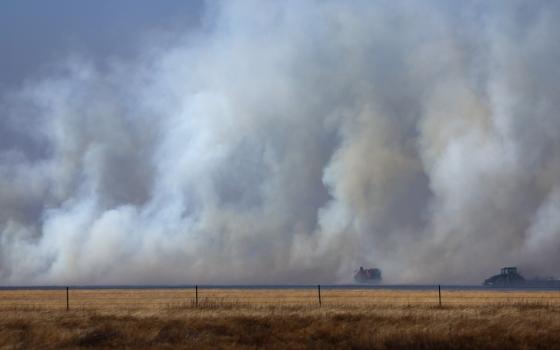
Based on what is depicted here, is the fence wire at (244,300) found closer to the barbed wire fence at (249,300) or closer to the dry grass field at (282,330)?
the barbed wire fence at (249,300)

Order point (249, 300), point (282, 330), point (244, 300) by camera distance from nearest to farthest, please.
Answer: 1. point (282, 330)
2. point (244, 300)
3. point (249, 300)

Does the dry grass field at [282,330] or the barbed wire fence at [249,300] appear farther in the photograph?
the barbed wire fence at [249,300]

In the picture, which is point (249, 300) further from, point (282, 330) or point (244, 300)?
point (282, 330)

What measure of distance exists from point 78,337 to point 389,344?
1847 cm

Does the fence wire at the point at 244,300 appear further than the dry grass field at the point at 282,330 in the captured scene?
Yes

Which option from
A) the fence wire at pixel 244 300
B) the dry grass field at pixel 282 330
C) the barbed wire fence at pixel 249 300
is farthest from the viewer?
the fence wire at pixel 244 300

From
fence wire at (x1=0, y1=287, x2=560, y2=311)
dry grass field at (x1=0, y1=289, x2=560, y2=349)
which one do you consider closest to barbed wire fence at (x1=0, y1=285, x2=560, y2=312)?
fence wire at (x1=0, y1=287, x2=560, y2=311)

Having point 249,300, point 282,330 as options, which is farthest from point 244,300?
point 282,330

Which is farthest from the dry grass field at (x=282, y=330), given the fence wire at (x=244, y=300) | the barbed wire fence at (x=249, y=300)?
the fence wire at (x=244, y=300)

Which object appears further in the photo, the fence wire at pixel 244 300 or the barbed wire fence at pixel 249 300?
the fence wire at pixel 244 300

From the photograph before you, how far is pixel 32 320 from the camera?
44.6m

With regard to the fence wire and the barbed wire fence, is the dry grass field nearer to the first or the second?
the barbed wire fence

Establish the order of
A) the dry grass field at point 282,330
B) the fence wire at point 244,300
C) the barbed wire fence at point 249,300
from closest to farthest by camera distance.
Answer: the dry grass field at point 282,330 → the barbed wire fence at point 249,300 → the fence wire at point 244,300

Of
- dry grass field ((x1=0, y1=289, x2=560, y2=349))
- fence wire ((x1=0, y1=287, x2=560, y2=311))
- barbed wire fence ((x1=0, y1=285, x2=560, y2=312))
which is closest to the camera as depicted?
dry grass field ((x1=0, y1=289, x2=560, y2=349))
